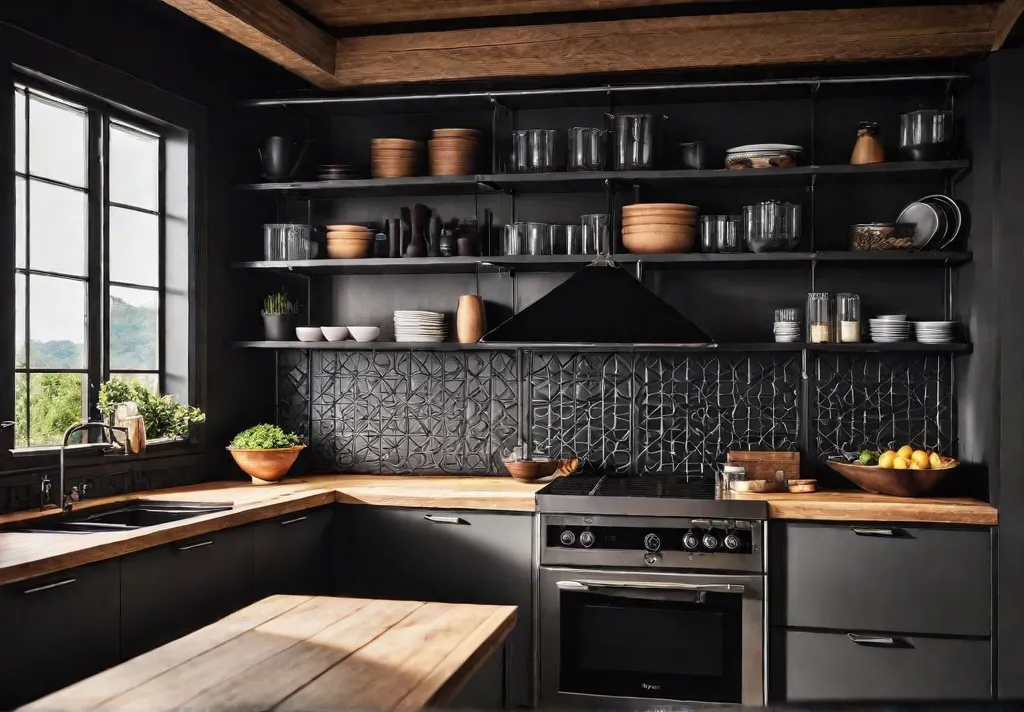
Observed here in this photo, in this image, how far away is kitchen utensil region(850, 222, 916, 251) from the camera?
439 centimetres

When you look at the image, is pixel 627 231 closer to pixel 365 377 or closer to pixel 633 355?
pixel 633 355

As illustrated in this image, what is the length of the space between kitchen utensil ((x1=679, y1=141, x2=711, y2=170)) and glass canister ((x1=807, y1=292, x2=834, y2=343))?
0.77m

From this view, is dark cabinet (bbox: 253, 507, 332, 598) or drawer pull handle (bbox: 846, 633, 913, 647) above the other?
dark cabinet (bbox: 253, 507, 332, 598)

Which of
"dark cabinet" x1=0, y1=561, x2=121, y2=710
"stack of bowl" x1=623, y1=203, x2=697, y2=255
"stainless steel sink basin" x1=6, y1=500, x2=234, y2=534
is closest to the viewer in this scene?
"dark cabinet" x1=0, y1=561, x2=121, y2=710

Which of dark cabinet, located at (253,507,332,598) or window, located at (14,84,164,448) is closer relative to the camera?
window, located at (14,84,164,448)

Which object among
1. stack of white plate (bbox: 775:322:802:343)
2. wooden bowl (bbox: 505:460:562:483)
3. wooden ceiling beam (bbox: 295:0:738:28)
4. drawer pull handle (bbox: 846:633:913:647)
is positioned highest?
wooden ceiling beam (bbox: 295:0:738:28)

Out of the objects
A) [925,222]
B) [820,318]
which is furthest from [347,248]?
[925,222]

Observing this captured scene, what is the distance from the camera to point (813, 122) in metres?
4.66

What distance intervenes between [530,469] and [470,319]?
0.78 metres

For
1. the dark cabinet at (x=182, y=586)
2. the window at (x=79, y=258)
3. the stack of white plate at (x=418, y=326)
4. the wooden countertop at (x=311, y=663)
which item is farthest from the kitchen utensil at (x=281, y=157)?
the wooden countertop at (x=311, y=663)

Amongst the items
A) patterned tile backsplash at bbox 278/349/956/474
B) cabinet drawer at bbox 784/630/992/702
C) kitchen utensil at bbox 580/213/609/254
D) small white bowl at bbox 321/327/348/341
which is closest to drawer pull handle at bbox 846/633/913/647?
cabinet drawer at bbox 784/630/992/702

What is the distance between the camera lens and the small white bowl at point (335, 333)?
4.89 meters

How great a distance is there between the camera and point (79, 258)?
4008 mm

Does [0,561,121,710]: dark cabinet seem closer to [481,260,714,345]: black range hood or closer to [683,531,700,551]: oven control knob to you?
[481,260,714,345]: black range hood
